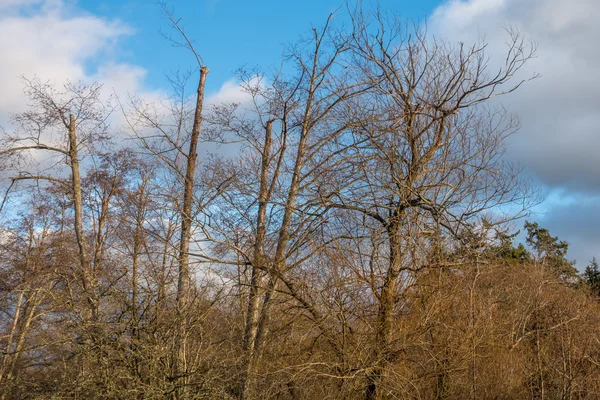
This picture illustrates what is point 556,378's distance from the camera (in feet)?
41.3

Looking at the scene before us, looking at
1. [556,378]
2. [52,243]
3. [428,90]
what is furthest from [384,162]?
[52,243]

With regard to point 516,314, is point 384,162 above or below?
above

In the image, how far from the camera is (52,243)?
23.0 meters

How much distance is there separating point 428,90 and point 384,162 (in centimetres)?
146

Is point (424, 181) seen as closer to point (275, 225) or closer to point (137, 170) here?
point (275, 225)

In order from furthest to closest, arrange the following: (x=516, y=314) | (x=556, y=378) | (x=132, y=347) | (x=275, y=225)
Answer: (x=516, y=314), (x=556, y=378), (x=275, y=225), (x=132, y=347)

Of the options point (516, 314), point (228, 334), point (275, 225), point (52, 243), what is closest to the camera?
point (228, 334)

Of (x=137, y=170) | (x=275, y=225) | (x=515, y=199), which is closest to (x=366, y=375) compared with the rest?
(x=275, y=225)

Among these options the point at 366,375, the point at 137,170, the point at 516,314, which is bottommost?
the point at 366,375

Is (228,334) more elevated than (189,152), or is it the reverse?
(189,152)

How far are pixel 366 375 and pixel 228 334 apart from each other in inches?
96.3

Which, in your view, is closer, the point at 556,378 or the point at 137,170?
the point at 556,378

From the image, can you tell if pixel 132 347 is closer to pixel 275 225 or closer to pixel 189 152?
pixel 275 225

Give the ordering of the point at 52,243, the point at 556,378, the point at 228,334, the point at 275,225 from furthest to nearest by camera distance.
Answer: the point at 52,243 < the point at 556,378 < the point at 275,225 < the point at 228,334
